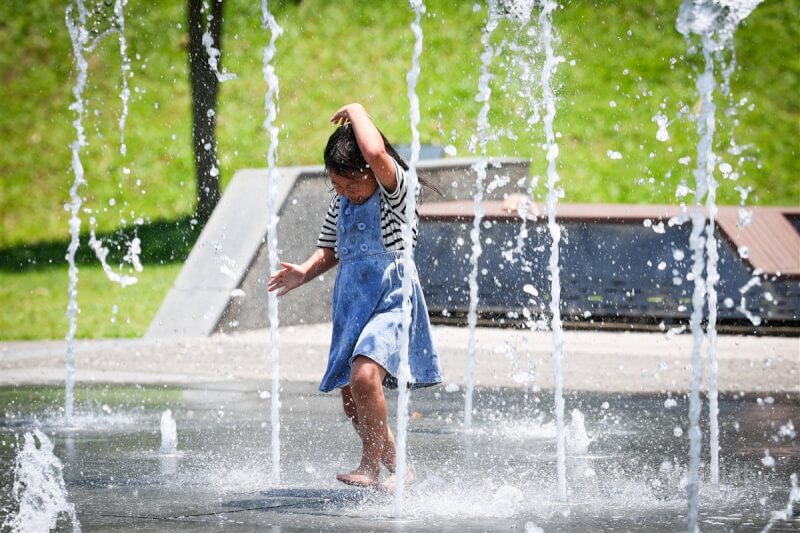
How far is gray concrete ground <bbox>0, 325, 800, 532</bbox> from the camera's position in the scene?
421 cm

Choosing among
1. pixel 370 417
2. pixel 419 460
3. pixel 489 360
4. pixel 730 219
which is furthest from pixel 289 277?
pixel 730 219

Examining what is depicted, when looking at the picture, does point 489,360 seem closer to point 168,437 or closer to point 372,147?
point 168,437

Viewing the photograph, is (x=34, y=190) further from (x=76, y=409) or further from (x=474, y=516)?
(x=474, y=516)

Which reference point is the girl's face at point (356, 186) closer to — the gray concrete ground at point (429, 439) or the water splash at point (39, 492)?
the gray concrete ground at point (429, 439)

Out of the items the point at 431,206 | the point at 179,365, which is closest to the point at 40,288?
the point at 431,206

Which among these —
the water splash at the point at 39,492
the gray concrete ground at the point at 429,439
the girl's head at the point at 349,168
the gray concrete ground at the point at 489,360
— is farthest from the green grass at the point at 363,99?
the girl's head at the point at 349,168

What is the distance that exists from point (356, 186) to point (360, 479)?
37.7 inches

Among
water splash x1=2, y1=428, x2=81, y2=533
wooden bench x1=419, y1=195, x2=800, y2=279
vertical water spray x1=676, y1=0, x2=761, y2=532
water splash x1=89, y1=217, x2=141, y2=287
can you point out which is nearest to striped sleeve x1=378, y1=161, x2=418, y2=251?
vertical water spray x1=676, y1=0, x2=761, y2=532

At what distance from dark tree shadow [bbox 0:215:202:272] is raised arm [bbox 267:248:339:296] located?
11482mm

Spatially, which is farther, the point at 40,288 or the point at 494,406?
the point at 40,288

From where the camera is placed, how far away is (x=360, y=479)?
4434 mm

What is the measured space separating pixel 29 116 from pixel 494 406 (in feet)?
57.1

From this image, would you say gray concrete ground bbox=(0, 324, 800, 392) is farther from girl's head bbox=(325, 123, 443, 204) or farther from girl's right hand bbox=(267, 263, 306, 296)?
girl's head bbox=(325, 123, 443, 204)

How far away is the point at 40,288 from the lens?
543 inches
